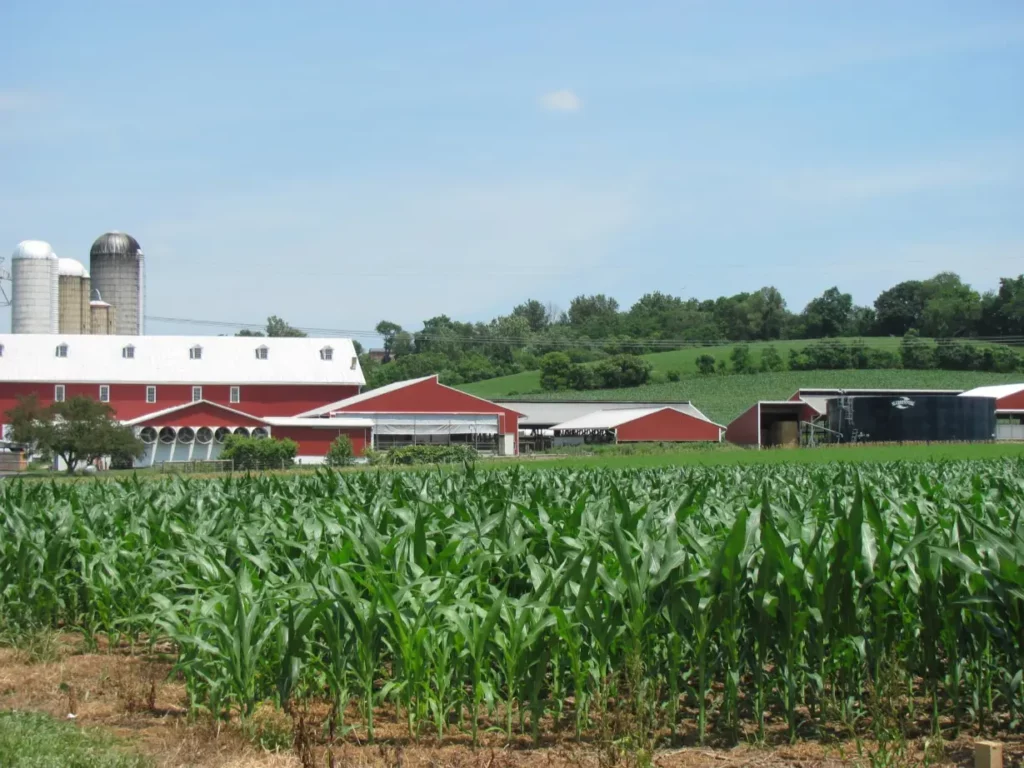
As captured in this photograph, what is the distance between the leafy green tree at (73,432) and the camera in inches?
2045

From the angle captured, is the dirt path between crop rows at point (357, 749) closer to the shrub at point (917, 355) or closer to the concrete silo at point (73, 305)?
the concrete silo at point (73, 305)

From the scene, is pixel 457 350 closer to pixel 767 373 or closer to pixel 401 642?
pixel 767 373

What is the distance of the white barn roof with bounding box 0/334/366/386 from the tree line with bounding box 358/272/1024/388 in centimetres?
4113

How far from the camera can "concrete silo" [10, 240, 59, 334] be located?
7975 centimetres

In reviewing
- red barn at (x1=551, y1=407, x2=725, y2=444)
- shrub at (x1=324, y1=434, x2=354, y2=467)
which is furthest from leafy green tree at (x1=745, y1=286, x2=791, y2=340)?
shrub at (x1=324, y1=434, x2=354, y2=467)

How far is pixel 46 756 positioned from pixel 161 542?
439 cm

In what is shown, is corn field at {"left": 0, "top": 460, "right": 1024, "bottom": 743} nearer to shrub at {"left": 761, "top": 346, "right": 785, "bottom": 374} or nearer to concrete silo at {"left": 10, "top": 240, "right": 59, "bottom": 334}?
concrete silo at {"left": 10, "top": 240, "right": 59, "bottom": 334}

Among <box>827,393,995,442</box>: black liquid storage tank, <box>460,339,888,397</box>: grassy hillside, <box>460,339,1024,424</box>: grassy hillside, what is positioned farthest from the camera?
<box>460,339,888,397</box>: grassy hillside

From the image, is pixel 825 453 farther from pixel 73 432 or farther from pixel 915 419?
pixel 73 432

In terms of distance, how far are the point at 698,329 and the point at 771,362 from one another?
2530 centimetres

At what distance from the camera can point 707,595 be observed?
6453 millimetres

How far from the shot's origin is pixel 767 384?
106 meters

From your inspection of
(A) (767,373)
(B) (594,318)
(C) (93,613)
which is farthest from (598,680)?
(B) (594,318)

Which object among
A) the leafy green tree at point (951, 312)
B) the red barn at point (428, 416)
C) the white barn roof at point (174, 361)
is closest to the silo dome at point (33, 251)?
the white barn roof at point (174, 361)
